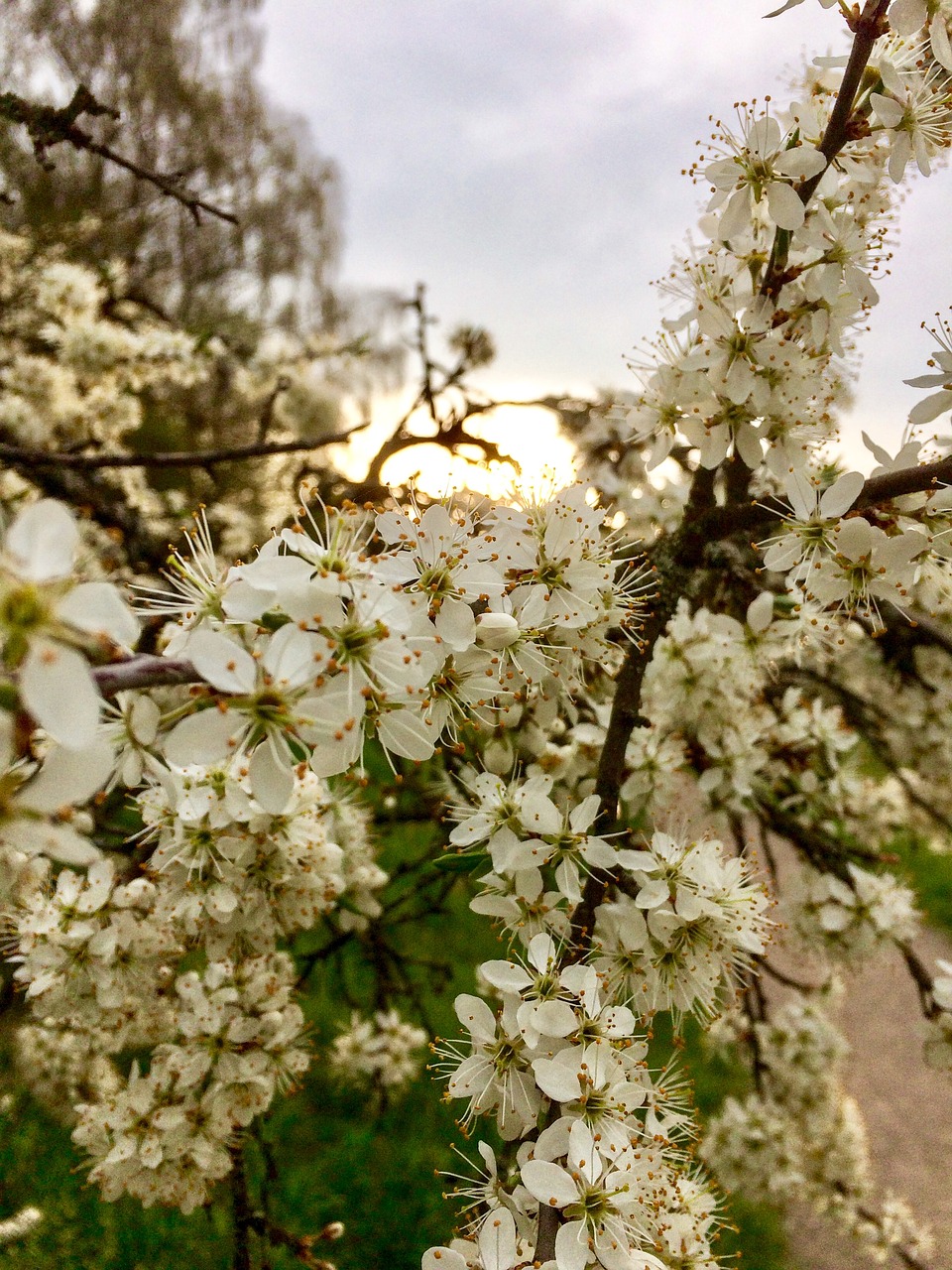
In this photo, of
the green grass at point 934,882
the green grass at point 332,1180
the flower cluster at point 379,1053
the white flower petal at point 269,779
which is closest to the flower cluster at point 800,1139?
the green grass at point 332,1180

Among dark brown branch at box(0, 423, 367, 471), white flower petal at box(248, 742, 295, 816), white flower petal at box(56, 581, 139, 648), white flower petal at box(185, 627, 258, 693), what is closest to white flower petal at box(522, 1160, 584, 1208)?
white flower petal at box(248, 742, 295, 816)

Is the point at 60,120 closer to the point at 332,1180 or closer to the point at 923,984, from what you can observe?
→ the point at 923,984

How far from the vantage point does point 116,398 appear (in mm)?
3641

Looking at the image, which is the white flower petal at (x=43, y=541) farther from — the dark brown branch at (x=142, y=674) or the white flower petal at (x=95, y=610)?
the dark brown branch at (x=142, y=674)

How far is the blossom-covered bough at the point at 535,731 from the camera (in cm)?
81

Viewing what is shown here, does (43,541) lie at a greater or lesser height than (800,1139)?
greater

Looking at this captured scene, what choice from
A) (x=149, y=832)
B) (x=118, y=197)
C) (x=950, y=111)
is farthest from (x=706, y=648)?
(x=118, y=197)

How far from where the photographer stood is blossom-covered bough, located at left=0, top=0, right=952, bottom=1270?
2.66 ft

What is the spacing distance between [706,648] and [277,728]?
1.16 metres

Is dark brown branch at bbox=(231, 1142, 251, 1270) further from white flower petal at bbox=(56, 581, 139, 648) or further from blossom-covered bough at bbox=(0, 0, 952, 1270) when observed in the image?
white flower petal at bbox=(56, 581, 139, 648)

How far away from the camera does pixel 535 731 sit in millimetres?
1469

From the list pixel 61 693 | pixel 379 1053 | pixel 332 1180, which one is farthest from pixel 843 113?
pixel 332 1180

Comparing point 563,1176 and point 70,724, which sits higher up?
point 70,724

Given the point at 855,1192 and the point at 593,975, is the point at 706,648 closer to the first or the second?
the point at 593,975
